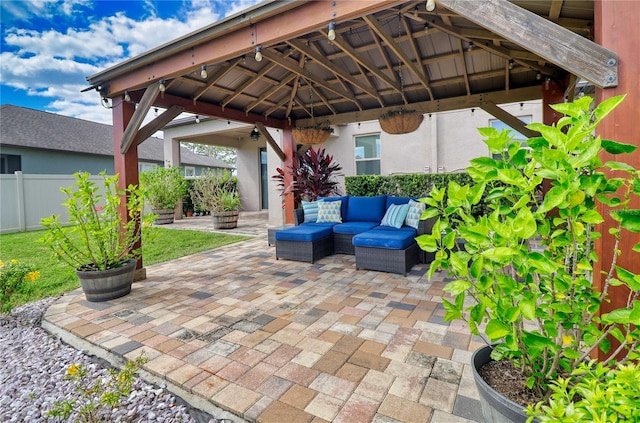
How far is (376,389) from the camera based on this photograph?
1.85m

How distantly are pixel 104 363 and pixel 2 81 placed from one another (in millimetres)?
18145

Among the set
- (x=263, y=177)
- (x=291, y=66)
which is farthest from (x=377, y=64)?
(x=263, y=177)

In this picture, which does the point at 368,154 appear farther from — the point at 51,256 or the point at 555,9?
the point at 51,256

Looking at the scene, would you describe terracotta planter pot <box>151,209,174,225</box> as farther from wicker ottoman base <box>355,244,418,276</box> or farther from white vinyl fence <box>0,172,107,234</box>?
wicker ottoman base <box>355,244,418,276</box>

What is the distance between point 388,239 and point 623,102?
2815mm

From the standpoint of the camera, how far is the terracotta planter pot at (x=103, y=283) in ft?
11.1

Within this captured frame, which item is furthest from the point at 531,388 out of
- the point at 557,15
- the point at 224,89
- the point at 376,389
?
the point at 224,89

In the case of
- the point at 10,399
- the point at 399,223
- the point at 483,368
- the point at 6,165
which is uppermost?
the point at 6,165

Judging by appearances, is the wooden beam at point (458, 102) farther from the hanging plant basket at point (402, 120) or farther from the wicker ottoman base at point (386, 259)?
the wicker ottoman base at point (386, 259)

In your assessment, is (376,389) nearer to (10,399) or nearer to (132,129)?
(10,399)

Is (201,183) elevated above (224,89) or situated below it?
below

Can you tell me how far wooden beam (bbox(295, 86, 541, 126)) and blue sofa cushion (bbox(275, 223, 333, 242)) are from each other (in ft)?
8.73

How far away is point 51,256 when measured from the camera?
3.57 meters

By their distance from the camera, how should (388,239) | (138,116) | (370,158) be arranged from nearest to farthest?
(138,116)
(388,239)
(370,158)
